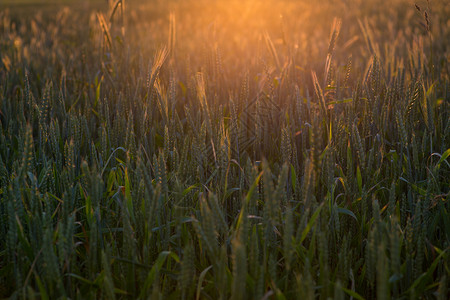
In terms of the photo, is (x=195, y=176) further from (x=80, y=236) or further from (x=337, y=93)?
(x=337, y=93)

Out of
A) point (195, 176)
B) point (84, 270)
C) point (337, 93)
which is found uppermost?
point (337, 93)

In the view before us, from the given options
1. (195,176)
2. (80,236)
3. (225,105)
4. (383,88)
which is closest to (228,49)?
(225,105)

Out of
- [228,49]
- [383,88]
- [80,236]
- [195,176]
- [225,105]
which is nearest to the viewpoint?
[80,236]

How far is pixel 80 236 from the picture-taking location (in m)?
1.28

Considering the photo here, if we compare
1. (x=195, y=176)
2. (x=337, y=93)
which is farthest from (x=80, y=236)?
(x=337, y=93)

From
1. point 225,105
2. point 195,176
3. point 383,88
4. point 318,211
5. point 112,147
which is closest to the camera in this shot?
point 318,211

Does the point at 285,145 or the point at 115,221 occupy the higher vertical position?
the point at 285,145

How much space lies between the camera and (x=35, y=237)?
1084mm

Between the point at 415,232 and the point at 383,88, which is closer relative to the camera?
the point at 415,232

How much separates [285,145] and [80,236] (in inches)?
29.0

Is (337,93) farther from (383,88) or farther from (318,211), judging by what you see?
(318,211)

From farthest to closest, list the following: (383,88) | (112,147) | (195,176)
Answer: (383,88)
(112,147)
(195,176)

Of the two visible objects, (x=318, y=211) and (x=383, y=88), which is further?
(x=383, y=88)

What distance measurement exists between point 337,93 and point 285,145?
562mm
